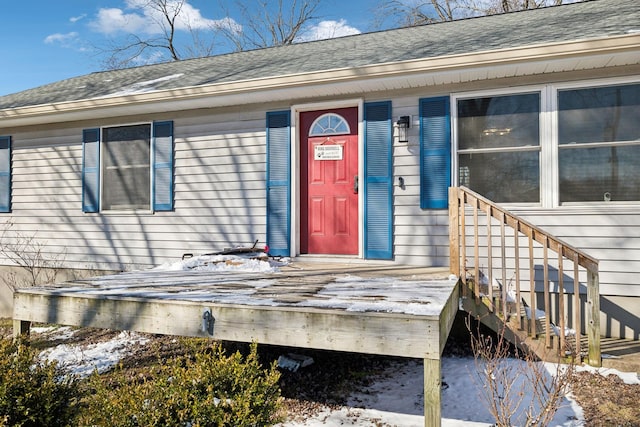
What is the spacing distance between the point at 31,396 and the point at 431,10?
15373 millimetres

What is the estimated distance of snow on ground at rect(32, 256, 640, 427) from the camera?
2992 millimetres

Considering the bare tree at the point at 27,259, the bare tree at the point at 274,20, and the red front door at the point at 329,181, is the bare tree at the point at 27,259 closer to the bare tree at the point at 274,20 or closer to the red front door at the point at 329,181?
the red front door at the point at 329,181

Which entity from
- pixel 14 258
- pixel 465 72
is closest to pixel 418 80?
pixel 465 72

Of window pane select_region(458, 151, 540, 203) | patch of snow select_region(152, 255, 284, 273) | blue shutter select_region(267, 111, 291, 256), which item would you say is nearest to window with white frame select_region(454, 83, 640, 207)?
window pane select_region(458, 151, 540, 203)

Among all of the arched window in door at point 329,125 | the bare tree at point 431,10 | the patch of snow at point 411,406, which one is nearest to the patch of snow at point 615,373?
the patch of snow at point 411,406

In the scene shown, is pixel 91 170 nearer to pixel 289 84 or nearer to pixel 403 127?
pixel 289 84

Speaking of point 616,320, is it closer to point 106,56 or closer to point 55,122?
point 55,122

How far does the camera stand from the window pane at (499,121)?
4520 millimetres

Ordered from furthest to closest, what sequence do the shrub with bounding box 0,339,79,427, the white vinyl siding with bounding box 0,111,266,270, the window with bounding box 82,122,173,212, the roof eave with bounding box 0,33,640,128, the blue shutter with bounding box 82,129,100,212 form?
the blue shutter with bounding box 82,129,100,212 < the window with bounding box 82,122,173,212 < the white vinyl siding with bounding box 0,111,266,270 < the roof eave with bounding box 0,33,640,128 < the shrub with bounding box 0,339,79,427

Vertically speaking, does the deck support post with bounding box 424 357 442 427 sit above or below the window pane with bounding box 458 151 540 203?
below

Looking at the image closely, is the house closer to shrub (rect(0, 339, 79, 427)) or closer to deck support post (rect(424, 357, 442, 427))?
deck support post (rect(424, 357, 442, 427))

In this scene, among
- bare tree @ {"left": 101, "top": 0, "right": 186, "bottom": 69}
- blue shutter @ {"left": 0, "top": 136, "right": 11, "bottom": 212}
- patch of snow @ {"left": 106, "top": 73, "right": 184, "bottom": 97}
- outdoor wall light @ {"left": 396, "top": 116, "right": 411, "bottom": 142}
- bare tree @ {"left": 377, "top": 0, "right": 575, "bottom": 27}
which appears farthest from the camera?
bare tree @ {"left": 101, "top": 0, "right": 186, "bottom": 69}

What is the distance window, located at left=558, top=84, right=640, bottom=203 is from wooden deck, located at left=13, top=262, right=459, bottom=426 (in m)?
1.72

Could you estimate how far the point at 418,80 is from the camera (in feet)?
15.3
